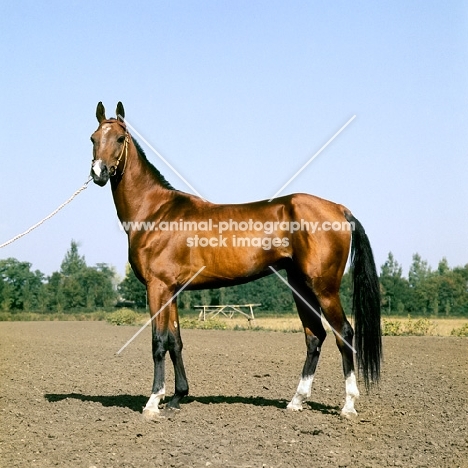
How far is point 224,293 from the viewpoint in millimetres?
58281

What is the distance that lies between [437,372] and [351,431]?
603cm

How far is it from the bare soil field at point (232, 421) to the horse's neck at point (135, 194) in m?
Answer: 2.41

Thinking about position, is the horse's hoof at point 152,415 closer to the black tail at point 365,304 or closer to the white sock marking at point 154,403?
the white sock marking at point 154,403

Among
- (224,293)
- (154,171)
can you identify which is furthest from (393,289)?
(154,171)

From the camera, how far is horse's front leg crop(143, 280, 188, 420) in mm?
A: 6602

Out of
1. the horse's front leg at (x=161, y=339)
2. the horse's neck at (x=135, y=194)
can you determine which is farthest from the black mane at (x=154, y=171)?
the horse's front leg at (x=161, y=339)

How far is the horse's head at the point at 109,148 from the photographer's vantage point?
6.65 m

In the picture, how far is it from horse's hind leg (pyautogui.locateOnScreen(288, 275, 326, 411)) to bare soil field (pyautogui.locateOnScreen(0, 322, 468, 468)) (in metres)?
0.25

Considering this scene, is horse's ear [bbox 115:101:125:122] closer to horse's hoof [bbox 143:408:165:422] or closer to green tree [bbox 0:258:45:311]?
horse's hoof [bbox 143:408:165:422]

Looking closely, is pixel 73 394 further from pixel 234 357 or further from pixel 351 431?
pixel 234 357

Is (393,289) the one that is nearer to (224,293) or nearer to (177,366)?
(224,293)

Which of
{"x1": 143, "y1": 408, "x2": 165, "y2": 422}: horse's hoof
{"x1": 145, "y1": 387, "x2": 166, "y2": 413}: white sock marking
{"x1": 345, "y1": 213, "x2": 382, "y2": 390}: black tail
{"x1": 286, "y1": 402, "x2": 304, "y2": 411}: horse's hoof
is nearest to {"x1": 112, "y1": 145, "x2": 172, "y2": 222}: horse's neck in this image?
{"x1": 145, "y1": 387, "x2": 166, "y2": 413}: white sock marking

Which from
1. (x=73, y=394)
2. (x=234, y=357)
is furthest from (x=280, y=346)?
(x=73, y=394)

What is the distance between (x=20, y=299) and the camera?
63.6 meters
